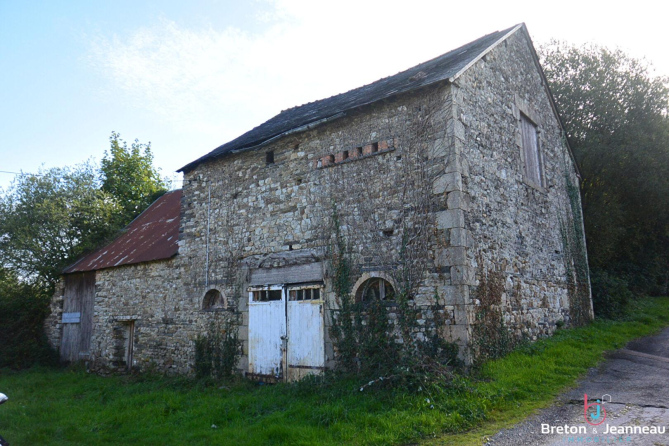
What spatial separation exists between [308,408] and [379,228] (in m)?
3.41

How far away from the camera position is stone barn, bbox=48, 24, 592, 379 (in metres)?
8.34

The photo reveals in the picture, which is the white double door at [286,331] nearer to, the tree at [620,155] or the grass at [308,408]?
the grass at [308,408]

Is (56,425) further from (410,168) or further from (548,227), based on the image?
(548,227)

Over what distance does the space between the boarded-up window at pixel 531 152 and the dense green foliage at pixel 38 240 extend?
45.7 ft

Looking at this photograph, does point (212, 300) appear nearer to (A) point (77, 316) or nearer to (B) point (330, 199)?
(B) point (330, 199)

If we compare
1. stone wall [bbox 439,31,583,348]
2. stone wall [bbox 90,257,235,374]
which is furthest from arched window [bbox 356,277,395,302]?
stone wall [bbox 90,257,235,374]

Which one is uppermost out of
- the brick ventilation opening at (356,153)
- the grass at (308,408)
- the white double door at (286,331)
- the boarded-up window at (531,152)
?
the boarded-up window at (531,152)

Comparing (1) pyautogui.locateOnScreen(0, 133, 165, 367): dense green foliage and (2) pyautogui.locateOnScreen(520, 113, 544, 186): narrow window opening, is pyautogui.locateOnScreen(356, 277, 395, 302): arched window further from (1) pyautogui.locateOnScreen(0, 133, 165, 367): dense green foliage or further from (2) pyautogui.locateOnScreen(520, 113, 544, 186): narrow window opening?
(1) pyautogui.locateOnScreen(0, 133, 165, 367): dense green foliage

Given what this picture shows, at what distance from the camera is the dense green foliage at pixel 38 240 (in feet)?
50.2

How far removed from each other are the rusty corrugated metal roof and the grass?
12.4 feet

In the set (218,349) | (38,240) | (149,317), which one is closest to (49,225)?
(38,240)

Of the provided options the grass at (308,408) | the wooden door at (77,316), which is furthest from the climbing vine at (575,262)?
the wooden door at (77,316)

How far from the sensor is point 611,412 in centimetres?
618

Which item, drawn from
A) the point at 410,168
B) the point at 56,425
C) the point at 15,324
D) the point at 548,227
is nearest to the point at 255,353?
the point at 56,425
